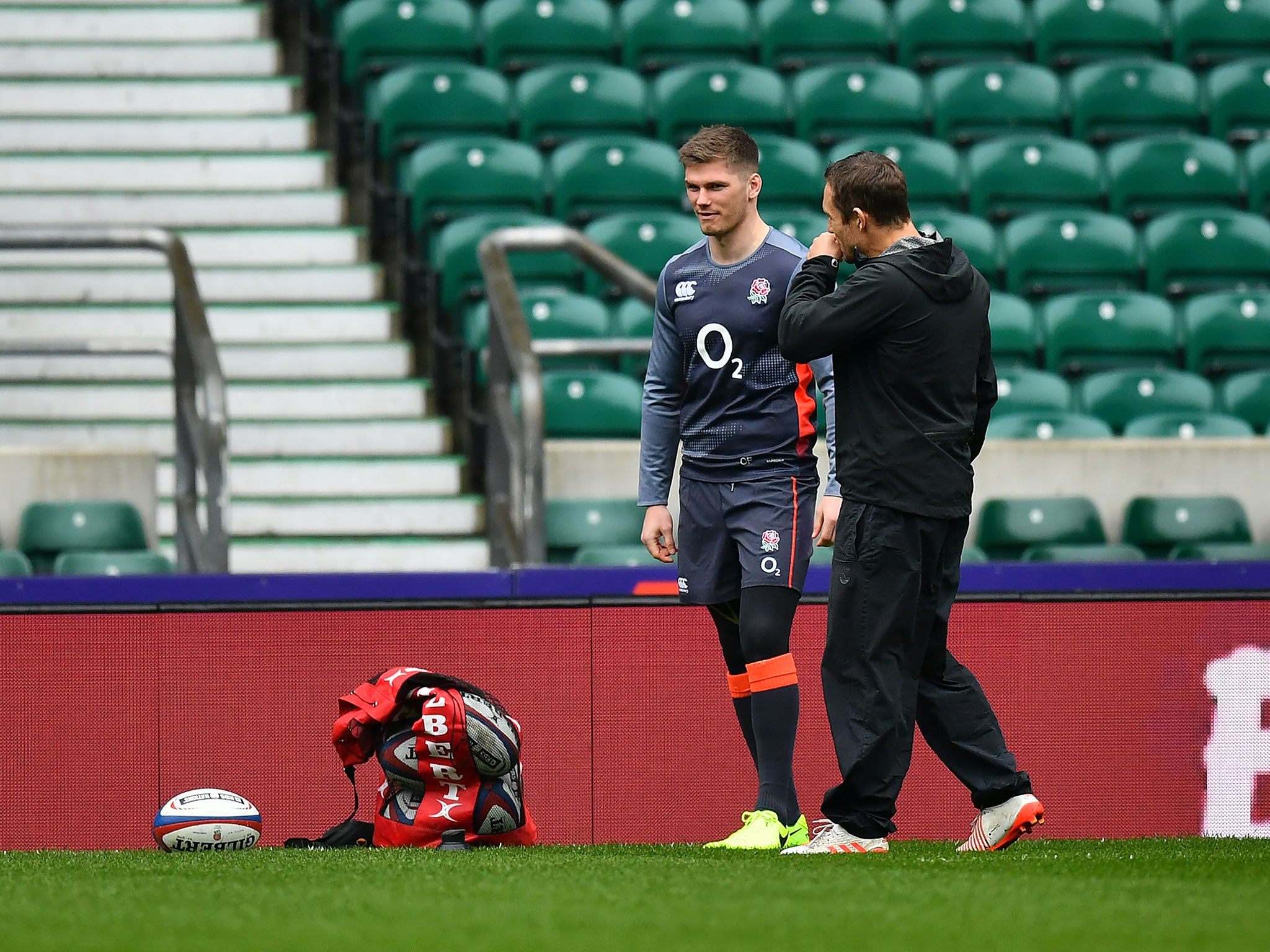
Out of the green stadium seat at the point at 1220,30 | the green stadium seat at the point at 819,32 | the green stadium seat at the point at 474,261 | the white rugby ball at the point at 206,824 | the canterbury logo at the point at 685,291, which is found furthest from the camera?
the green stadium seat at the point at 1220,30

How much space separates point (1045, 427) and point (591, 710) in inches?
107

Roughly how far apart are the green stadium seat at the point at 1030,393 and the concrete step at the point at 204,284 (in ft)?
9.60

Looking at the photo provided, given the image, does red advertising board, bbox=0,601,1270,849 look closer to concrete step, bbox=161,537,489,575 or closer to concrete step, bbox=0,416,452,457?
concrete step, bbox=161,537,489,575

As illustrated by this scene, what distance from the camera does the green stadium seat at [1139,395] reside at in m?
7.62

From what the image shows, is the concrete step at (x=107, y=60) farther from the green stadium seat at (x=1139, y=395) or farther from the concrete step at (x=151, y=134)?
the green stadium seat at (x=1139, y=395)

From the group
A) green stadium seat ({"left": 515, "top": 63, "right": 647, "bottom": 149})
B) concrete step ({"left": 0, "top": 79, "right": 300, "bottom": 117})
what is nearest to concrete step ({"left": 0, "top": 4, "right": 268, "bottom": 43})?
concrete step ({"left": 0, "top": 79, "right": 300, "bottom": 117})

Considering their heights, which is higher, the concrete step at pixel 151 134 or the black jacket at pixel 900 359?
the concrete step at pixel 151 134

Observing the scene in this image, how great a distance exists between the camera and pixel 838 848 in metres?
3.94

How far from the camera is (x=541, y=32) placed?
368 inches

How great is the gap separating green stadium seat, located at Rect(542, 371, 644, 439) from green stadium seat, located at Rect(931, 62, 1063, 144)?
314cm

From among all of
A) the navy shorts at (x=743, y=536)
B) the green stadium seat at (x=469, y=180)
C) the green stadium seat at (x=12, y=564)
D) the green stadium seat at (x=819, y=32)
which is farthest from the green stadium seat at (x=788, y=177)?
the navy shorts at (x=743, y=536)

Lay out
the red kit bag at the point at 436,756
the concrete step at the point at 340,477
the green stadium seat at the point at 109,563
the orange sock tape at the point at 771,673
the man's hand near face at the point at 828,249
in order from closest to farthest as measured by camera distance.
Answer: the man's hand near face at the point at 828,249, the orange sock tape at the point at 771,673, the red kit bag at the point at 436,756, the green stadium seat at the point at 109,563, the concrete step at the point at 340,477

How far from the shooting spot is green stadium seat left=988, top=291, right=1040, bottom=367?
780 cm

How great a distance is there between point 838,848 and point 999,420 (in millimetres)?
3406
